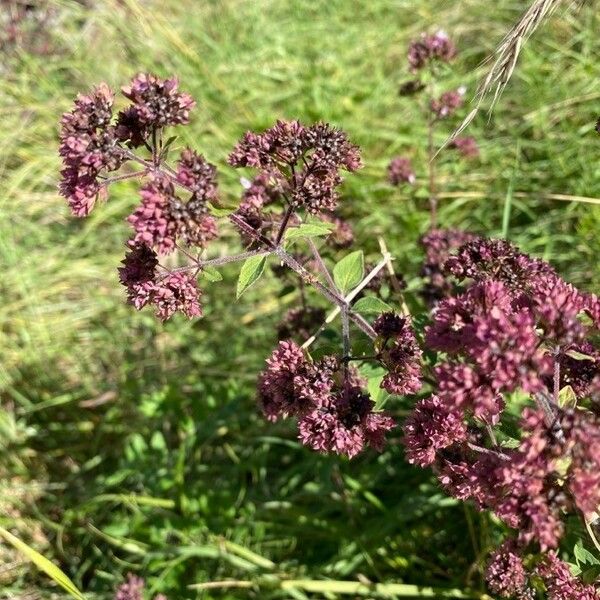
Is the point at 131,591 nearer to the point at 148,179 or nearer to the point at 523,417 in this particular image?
the point at 148,179

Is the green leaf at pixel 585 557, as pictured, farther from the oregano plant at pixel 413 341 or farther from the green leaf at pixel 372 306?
the green leaf at pixel 372 306

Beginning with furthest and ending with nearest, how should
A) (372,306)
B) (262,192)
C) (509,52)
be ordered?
(262,192) < (509,52) < (372,306)

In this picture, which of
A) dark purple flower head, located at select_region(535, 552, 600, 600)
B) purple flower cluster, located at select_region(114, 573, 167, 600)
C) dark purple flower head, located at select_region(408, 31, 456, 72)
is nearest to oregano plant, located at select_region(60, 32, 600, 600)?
dark purple flower head, located at select_region(535, 552, 600, 600)

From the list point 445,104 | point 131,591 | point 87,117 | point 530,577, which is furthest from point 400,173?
point 131,591

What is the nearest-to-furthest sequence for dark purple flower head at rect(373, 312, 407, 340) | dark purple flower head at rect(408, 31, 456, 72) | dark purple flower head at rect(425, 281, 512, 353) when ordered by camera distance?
dark purple flower head at rect(425, 281, 512, 353)
dark purple flower head at rect(373, 312, 407, 340)
dark purple flower head at rect(408, 31, 456, 72)

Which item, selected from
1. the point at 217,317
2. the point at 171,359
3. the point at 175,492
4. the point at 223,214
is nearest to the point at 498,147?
the point at 217,317

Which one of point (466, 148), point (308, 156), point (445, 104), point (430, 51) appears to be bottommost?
point (308, 156)

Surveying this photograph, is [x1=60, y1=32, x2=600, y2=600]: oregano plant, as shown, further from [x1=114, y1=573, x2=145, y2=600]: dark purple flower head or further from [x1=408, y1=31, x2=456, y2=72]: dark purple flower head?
[x1=408, y1=31, x2=456, y2=72]: dark purple flower head

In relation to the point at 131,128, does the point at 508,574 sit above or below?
below
